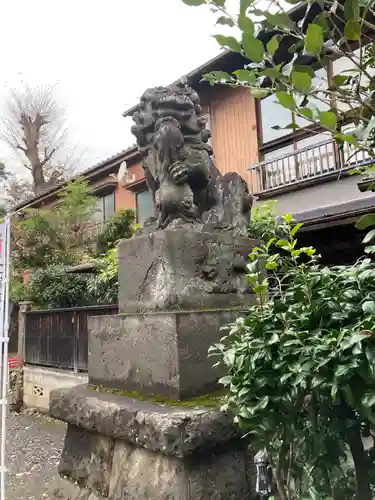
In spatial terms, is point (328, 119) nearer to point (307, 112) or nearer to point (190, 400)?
point (307, 112)

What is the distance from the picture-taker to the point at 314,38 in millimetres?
1042

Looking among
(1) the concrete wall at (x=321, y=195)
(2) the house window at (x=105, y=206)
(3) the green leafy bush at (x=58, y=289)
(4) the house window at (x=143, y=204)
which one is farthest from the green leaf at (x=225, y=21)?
(2) the house window at (x=105, y=206)

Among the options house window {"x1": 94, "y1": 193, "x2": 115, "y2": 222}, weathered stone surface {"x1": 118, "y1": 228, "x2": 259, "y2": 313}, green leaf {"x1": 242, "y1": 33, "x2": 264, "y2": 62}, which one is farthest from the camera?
house window {"x1": 94, "y1": 193, "x2": 115, "y2": 222}

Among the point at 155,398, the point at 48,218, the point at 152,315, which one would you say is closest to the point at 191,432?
the point at 155,398

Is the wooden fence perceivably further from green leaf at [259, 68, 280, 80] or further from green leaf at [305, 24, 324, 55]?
green leaf at [305, 24, 324, 55]

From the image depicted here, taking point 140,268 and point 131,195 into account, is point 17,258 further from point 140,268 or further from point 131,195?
point 140,268

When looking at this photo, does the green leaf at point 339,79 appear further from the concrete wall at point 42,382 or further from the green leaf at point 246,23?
the concrete wall at point 42,382

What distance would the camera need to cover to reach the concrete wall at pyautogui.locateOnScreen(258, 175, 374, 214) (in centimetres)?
795

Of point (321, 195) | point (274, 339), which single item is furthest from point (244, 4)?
point (321, 195)

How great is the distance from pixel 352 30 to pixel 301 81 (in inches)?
11.4

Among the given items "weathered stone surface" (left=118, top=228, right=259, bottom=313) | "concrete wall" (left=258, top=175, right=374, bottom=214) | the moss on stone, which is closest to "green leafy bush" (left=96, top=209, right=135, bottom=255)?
"concrete wall" (left=258, top=175, right=374, bottom=214)

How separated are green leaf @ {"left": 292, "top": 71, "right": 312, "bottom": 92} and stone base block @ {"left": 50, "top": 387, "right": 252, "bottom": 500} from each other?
150cm

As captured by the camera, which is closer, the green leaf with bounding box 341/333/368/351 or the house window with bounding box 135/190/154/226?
the green leaf with bounding box 341/333/368/351

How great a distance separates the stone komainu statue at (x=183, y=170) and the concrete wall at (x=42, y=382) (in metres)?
5.04
